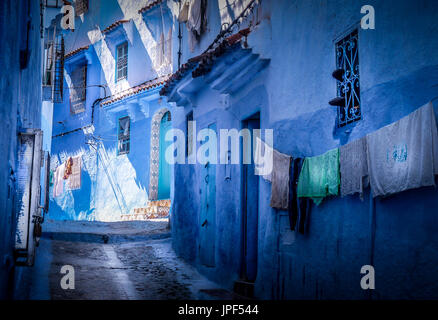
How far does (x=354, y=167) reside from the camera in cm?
529

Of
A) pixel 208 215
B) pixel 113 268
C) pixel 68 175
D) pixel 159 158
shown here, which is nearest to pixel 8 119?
pixel 113 268

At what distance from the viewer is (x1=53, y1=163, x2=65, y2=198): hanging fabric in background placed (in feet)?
78.5

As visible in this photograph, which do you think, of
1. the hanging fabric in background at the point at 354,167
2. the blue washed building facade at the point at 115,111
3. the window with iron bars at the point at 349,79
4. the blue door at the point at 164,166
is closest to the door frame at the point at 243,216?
the window with iron bars at the point at 349,79

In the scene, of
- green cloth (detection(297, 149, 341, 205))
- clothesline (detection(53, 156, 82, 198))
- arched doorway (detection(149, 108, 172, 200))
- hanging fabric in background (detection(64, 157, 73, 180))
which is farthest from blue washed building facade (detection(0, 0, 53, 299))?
hanging fabric in background (detection(64, 157, 73, 180))

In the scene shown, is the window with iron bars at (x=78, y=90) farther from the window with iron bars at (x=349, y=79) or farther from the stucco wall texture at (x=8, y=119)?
the window with iron bars at (x=349, y=79)

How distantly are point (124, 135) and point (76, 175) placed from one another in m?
4.19

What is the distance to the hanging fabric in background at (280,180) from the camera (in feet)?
23.1

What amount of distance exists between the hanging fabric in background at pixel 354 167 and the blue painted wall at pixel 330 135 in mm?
163

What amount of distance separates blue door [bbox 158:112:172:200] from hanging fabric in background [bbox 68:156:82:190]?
5.80 m

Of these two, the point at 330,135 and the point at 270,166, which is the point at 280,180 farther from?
the point at 330,135

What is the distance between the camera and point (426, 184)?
416 centimetres

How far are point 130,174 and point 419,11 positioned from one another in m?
15.8

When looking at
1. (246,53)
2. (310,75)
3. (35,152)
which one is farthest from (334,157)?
(35,152)

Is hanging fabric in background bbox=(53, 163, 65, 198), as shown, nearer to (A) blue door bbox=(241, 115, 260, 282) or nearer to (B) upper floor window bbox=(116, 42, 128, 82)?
(B) upper floor window bbox=(116, 42, 128, 82)
